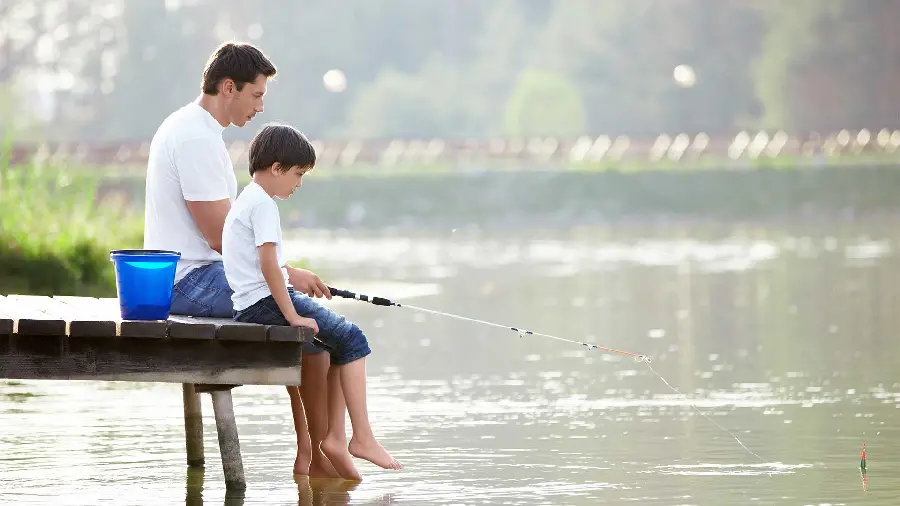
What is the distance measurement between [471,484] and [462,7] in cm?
7759

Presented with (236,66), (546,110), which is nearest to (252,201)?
(236,66)

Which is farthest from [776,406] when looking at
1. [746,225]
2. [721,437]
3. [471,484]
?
[746,225]

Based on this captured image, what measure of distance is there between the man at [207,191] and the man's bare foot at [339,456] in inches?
4.2

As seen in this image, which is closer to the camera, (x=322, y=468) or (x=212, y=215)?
(x=212, y=215)

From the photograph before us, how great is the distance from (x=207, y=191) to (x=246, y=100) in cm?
37

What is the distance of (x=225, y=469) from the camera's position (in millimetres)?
7188

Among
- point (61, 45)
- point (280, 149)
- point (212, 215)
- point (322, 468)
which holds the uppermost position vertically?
point (61, 45)

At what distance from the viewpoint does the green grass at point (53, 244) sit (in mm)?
15523

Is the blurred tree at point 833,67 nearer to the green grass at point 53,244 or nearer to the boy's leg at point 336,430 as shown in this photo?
the green grass at point 53,244

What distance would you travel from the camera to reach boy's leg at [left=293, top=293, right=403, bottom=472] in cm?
706

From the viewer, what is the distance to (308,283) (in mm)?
7246

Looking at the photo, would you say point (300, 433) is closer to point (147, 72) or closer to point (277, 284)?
point (277, 284)

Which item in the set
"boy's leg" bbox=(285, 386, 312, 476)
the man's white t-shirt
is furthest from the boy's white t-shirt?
"boy's leg" bbox=(285, 386, 312, 476)

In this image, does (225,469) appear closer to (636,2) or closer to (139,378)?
(139,378)
